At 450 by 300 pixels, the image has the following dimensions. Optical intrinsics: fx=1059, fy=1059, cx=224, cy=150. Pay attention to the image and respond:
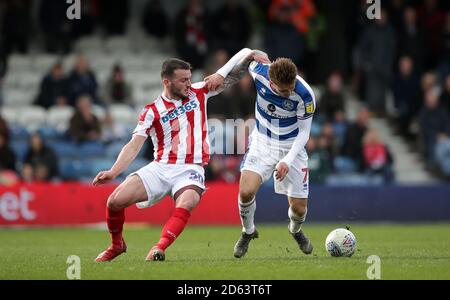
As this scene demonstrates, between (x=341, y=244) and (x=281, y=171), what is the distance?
44.8 inches

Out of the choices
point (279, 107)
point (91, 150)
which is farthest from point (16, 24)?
point (279, 107)

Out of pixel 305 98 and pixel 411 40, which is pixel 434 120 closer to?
pixel 411 40

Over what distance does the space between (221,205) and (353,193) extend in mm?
2571

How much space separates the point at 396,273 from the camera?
9.91 m

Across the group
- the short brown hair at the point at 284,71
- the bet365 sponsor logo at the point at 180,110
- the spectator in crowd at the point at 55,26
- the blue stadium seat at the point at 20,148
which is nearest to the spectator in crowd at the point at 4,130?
the blue stadium seat at the point at 20,148

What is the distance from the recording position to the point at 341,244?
11578mm

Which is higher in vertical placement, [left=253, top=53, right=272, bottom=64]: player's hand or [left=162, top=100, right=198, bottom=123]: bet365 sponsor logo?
[left=253, top=53, right=272, bottom=64]: player's hand

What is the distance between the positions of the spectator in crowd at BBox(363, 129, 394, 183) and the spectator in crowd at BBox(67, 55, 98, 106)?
577 centimetres

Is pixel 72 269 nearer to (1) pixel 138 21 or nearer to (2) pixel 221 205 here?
(2) pixel 221 205

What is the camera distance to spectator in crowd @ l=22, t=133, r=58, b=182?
2030 cm

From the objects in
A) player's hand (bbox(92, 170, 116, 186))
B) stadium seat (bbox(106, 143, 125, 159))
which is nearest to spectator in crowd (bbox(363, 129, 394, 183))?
stadium seat (bbox(106, 143, 125, 159))

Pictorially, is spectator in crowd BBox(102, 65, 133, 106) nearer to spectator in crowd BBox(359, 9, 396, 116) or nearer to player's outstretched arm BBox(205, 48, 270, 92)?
spectator in crowd BBox(359, 9, 396, 116)

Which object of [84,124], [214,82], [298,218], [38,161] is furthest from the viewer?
[84,124]
